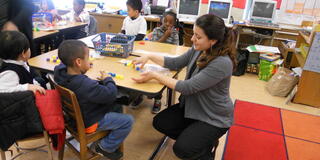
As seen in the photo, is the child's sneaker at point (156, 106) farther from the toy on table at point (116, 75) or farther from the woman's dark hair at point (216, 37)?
the woman's dark hair at point (216, 37)

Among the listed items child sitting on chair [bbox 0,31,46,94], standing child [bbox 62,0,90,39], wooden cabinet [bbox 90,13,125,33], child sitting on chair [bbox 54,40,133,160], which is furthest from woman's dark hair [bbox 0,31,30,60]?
wooden cabinet [bbox 90,13,125,33]

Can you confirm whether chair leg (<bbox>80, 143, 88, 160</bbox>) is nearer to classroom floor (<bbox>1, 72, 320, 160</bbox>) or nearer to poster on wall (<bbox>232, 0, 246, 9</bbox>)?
classroom floor (<bbox>1, 72, 320, 160</bbox>)

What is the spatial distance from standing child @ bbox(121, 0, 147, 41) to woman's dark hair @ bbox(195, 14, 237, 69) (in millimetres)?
1475

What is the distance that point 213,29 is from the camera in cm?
136

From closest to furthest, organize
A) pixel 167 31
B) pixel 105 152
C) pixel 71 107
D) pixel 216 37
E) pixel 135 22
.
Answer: pixel 71 107 < pixel 216 37 < pixel 105 152 < pixel 167 31 < pixel 135 22

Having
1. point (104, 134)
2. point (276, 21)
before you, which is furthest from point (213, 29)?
point (276, 21)

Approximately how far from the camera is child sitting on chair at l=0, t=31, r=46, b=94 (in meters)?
1.33

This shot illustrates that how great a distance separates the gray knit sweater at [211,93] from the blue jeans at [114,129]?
0.39m

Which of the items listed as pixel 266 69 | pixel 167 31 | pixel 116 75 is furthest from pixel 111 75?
pixel 266 69

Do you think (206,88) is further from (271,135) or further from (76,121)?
(271,135)

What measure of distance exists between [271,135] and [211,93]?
3.99 feet

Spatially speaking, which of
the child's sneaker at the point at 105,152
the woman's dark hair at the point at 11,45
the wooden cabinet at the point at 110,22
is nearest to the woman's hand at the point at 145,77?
the child's sneaker at the point at 105,152

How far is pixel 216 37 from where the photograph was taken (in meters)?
1.39

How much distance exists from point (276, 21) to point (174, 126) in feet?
12.7
